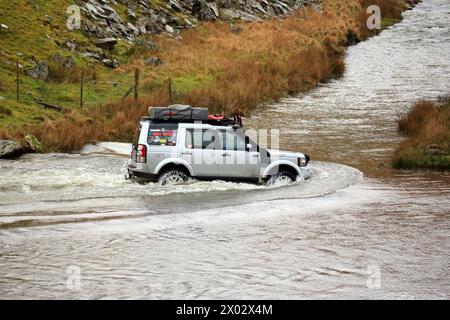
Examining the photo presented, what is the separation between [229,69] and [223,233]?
25132 mm

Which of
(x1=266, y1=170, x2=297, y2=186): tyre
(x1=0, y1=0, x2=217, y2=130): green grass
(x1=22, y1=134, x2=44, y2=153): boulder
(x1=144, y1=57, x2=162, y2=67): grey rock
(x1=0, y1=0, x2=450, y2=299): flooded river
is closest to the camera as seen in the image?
(x1=0, y1=0, x2=450, y2=299): flooded river

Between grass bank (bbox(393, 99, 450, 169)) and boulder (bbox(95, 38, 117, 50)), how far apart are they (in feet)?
51.5

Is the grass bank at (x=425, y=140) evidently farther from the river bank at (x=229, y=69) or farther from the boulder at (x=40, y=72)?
the boulder at (x=40, y=72)

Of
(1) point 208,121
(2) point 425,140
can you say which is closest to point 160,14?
(2) point 425,140

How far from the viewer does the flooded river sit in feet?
38.1

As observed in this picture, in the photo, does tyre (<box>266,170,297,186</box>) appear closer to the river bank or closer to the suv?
the suv

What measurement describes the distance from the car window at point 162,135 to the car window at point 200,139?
35cm

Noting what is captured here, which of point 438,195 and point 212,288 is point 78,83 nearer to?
point 438,195

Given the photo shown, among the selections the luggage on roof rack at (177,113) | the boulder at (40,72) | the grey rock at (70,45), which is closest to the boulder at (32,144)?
the luggage on roof rack at (177,113)

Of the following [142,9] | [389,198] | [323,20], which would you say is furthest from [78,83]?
[323,20]

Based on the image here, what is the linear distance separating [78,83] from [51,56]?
2949 millimetres

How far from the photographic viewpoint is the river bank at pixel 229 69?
88.7ft

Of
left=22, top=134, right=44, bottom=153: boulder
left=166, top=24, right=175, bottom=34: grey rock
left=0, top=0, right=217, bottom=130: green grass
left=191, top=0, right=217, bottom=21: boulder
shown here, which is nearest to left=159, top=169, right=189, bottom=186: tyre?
left=22, top=134, right=44, bottom=153: boulder
